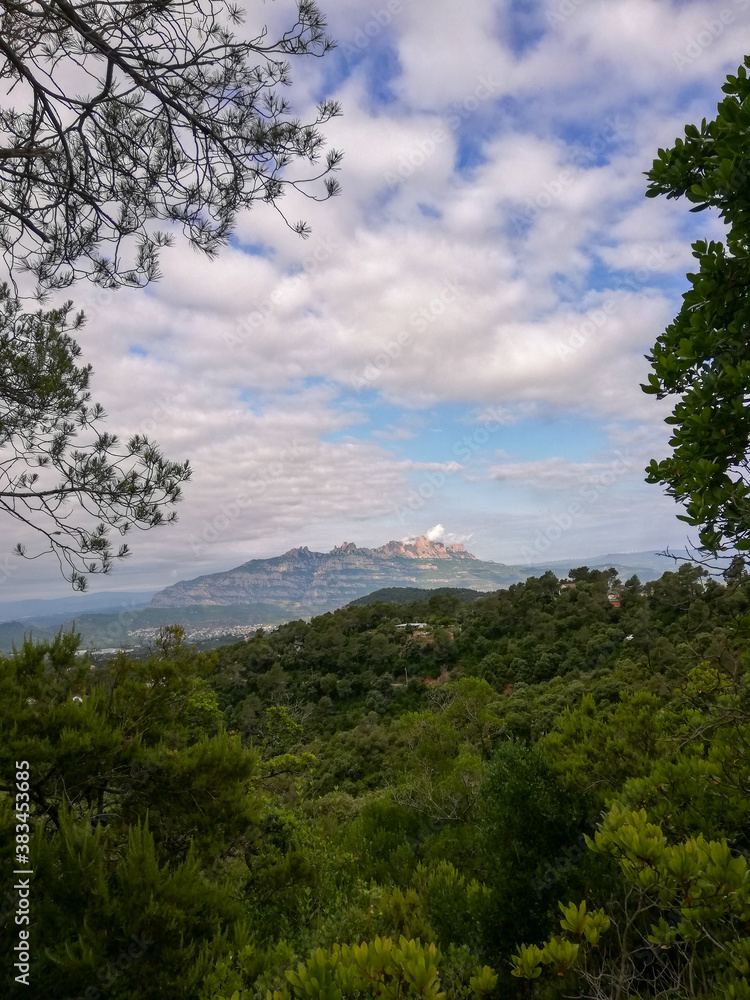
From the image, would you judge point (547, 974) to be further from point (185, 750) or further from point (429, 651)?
point (429, 651)

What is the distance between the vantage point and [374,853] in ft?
31.4

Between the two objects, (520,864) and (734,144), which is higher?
(734,144)

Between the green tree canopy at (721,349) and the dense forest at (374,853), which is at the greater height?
the green tree canopy at (721,349)

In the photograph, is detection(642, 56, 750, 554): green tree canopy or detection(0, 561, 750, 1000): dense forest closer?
detection(642, 56, 750, 554): green tree canopy

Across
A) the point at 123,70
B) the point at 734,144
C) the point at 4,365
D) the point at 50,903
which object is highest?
the point at 123,70

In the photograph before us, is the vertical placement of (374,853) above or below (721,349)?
below

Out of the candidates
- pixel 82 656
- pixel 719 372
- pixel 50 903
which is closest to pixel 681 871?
pixel 719 372

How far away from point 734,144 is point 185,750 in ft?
15.2

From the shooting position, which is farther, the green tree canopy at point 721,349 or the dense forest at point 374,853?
the dense forest at point 374,853

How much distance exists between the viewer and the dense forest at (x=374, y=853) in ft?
7.54

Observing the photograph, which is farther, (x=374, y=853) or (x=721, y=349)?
(x=374, y=853)

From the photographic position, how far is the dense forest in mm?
2297

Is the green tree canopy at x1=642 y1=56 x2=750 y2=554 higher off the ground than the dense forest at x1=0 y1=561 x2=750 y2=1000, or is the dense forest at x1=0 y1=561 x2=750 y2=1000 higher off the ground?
the green tree canopy at x1=642 y1=56 x2=750 y2=554

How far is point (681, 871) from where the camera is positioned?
1.95 m
